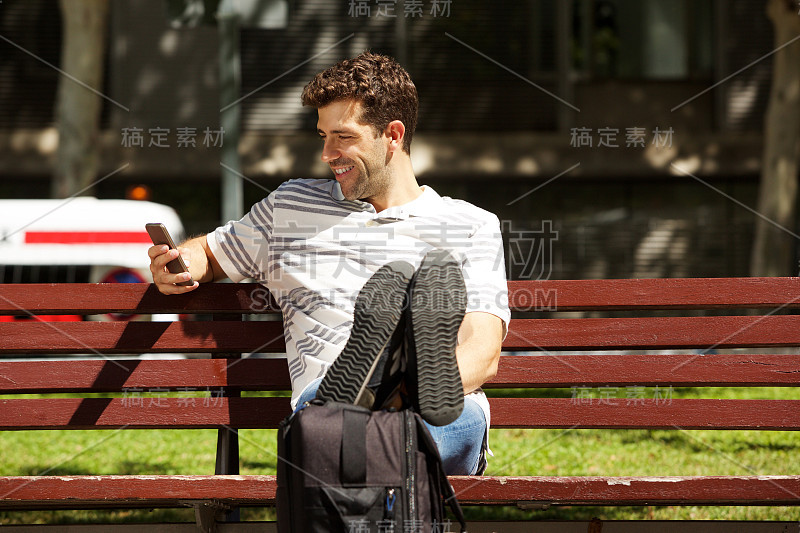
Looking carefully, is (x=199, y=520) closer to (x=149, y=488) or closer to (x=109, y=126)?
(x=149, y=488)

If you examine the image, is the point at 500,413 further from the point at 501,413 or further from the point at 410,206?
the point at 410,206

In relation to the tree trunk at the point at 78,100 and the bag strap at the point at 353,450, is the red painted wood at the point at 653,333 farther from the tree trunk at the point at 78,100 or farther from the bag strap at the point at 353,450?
the tree trunk at the point at 78,100

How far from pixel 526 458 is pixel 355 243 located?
8.36 ft

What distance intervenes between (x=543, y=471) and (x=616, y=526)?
1730 millimetres

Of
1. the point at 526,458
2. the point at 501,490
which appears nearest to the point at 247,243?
the point at 501,490

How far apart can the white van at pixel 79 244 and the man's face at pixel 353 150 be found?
7.85 meters

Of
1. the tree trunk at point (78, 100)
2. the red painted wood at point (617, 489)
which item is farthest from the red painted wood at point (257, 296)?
the tree trunk at point (78, 100)

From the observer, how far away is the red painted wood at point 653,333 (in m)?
3.39

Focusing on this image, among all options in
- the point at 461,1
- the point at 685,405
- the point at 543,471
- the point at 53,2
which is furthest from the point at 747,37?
the point at 685,405

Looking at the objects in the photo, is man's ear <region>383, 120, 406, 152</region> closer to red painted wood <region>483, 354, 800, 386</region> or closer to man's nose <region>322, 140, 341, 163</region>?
man's nose <region>322, 140, 341, 163</region>

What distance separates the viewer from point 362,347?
239 centimetres

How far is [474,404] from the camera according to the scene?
2953 millimetres

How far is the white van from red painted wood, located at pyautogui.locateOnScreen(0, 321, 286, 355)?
7.37 m

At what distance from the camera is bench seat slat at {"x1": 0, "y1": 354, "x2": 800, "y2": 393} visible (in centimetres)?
340
